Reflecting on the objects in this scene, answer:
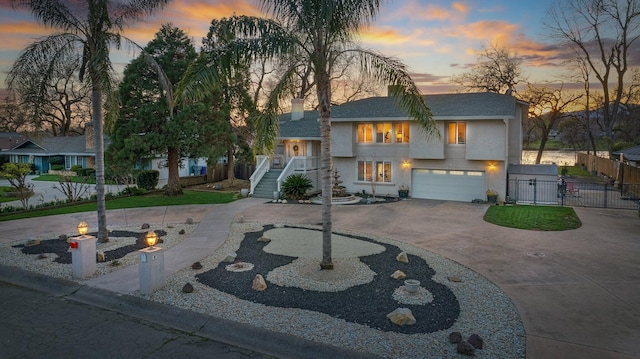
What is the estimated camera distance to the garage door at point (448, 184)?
21.8 metres

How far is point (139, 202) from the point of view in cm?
2172

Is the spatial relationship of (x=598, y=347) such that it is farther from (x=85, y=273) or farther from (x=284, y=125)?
(x=284, y=125)

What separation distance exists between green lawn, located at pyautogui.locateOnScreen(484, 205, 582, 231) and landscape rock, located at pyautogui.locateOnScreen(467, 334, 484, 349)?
1029 centimetres

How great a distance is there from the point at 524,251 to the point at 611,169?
2598 cm

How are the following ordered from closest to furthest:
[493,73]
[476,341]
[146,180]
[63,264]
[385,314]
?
[476,341], [385,314], [63,264], [146,180], [493,73]

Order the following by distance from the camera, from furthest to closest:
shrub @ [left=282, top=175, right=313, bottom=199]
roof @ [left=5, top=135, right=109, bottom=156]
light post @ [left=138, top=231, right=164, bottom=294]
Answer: roof @ [left=5, top=135, right=109, bottom=156], shrub @ [left=282, top=175, right=313, bottom=199], light post @ [left=138, top=231, right=164, bottom=294]

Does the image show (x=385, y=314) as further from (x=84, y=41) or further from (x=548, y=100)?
(x=548, y=100)

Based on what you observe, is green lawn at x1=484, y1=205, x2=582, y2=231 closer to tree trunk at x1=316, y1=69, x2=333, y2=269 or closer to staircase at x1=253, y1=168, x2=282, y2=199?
tree trunk at x1=316, y1=69, x2=333, y2=269

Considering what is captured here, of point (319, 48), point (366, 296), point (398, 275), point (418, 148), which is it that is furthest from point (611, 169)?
point (366, 296)

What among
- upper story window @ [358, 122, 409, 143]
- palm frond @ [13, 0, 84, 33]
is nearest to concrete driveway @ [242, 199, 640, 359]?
upper story window @ [358, 122, 409, 143]

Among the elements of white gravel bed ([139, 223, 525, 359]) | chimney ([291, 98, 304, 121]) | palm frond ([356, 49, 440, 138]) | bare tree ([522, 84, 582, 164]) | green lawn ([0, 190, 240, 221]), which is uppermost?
bare tree ([522, 84, 582, 164])

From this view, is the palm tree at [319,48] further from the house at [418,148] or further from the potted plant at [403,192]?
the potted plant at [403,192]

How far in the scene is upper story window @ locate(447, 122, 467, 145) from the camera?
21.7 m

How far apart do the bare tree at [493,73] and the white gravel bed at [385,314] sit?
3511cm
